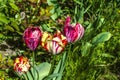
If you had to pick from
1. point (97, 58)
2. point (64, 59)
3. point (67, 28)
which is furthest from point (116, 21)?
point (67, 28)

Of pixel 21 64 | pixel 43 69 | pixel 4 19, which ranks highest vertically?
pixel 4 19

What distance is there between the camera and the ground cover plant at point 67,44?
8.16 feet

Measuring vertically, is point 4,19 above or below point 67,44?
above

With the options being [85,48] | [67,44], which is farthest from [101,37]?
[67,44]

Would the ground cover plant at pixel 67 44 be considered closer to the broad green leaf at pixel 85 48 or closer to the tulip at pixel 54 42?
the broad green leaf at pixel 85 48

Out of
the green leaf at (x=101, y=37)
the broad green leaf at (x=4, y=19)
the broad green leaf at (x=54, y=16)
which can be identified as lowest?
the green leaf at (x=101, y=37)

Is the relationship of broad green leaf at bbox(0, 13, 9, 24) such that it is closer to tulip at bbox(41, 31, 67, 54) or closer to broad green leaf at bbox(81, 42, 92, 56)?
broad green leaf at bbox(81, 42, 92, 56)

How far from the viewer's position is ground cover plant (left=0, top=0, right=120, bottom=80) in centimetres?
249

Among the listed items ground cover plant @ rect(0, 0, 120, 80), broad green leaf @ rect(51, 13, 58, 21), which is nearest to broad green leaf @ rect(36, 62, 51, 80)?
ground cover plant @ rect(0, 0, 120, 80)

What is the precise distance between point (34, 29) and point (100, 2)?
1444mm

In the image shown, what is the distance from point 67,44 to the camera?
2611mm

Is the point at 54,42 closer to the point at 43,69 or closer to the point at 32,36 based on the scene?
the point at 32,36

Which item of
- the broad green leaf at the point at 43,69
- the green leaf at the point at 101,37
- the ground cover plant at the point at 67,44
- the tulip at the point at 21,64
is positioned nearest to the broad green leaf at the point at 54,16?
the ground cover plant at the point at 67,44

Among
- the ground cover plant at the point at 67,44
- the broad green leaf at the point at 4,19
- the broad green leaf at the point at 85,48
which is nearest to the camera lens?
the ground cover plant at the point at 67,44
